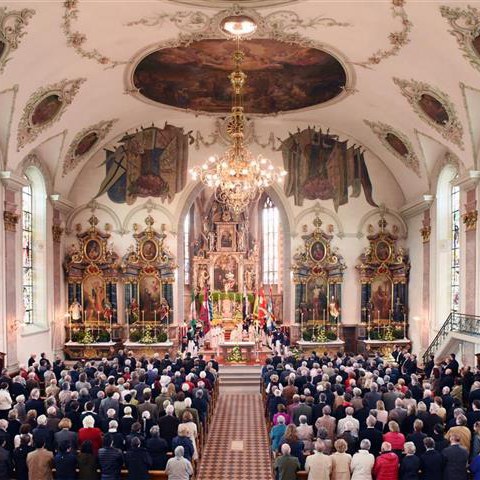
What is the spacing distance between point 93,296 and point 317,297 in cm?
1041

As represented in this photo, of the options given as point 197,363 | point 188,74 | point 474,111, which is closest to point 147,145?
point 188,74

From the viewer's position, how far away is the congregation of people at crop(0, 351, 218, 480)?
916 centimetres

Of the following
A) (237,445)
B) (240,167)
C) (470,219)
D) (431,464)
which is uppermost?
(240,167)

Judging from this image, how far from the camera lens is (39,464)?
906 centimetres

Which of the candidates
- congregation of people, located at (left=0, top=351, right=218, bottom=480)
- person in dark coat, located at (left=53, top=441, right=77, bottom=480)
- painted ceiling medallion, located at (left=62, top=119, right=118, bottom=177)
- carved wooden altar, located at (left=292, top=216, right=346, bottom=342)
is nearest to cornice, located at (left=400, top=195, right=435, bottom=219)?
carved wooden altar, located at (left=292, top=216, right=346, bottom=342)

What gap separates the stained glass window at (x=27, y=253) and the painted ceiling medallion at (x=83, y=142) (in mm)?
2344

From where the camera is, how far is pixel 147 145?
2697 cm

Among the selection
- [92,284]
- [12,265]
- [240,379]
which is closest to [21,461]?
[12,265]

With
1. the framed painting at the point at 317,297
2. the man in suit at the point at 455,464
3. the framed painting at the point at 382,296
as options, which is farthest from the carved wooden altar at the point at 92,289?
the man in suit at the point at 455,464

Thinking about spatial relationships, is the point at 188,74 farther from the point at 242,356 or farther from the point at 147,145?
the point at 242,356

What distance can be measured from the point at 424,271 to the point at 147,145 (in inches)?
538

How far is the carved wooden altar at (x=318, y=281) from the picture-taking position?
27094 millimetres

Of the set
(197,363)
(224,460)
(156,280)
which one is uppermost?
(156,280)

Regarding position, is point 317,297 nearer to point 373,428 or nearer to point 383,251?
point 383,251
